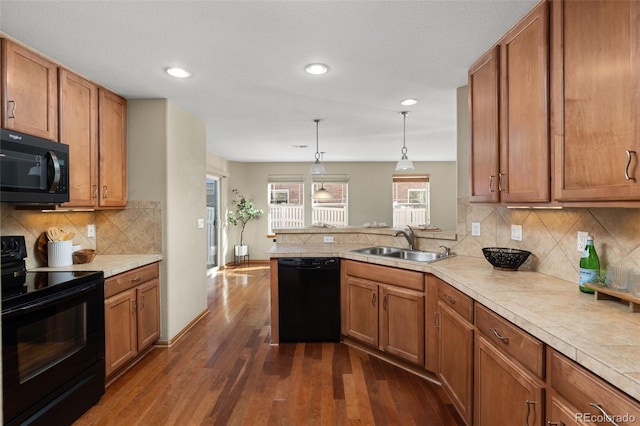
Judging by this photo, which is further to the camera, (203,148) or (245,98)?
(203,148)

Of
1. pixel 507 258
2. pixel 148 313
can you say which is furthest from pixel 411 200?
pixel 148 313

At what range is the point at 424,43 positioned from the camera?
2.25 meters

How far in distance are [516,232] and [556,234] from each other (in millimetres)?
371

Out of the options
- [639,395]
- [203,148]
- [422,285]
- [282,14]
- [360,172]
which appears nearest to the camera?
[639,395]

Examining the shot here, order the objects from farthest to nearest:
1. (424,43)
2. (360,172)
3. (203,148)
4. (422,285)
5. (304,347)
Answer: (360,172) → (203,148) → (304,347) → (422,285) → (424,43)

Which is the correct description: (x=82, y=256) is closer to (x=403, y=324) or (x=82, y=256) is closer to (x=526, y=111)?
(x=403, y=324)

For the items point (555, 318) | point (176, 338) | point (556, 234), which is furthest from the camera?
Result: point (176, 338)

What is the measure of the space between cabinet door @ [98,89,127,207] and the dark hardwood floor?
57.9 inches

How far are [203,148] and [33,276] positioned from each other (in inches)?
91.0

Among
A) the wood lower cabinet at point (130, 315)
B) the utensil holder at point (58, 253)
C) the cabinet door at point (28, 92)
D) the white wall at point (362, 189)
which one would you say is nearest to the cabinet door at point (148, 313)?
the wood lower cabinet at point (130, 315)

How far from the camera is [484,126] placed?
2334mm

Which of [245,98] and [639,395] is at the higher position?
[245,98]

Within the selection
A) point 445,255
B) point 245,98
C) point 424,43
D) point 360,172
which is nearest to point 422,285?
point 445,255

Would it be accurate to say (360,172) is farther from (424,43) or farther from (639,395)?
(639,395)
